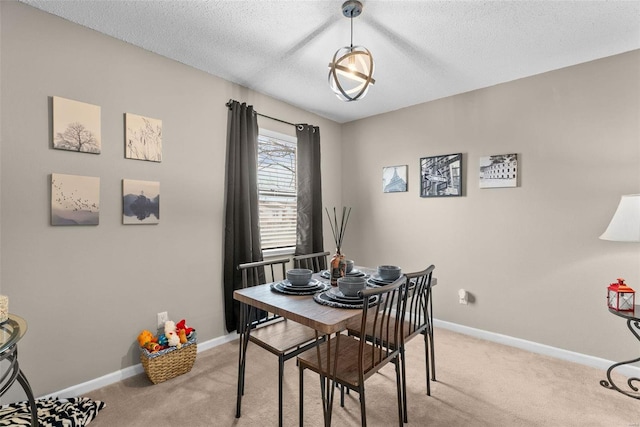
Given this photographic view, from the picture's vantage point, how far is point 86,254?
2.16m

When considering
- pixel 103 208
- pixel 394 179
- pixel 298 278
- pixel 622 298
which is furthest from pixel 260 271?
pixel 622 298

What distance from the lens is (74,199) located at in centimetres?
209

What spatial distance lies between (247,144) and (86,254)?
160 cm

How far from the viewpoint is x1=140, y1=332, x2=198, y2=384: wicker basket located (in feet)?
7.34

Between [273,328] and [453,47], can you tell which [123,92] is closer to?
[273,328]

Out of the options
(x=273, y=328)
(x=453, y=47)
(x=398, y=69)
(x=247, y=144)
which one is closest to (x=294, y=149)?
(x=247, y=144)

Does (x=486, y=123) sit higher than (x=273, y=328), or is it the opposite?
(x=486, y=123)

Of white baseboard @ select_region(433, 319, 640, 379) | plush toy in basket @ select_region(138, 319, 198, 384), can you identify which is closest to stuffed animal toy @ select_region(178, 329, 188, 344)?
plush toy in basket @ select_region(138, 319, 198, 384)

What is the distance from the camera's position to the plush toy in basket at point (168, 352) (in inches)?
88.4

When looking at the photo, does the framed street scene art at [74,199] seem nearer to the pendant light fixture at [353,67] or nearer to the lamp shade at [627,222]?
the pendant light fixture at [353,67]

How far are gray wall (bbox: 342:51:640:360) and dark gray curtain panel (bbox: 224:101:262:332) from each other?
1.76 metres

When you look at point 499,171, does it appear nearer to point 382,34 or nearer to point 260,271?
point 382,34

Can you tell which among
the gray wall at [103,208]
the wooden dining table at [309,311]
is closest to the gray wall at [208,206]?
the gray wall at [103,208]

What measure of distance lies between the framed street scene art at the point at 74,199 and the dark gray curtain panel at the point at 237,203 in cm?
105
